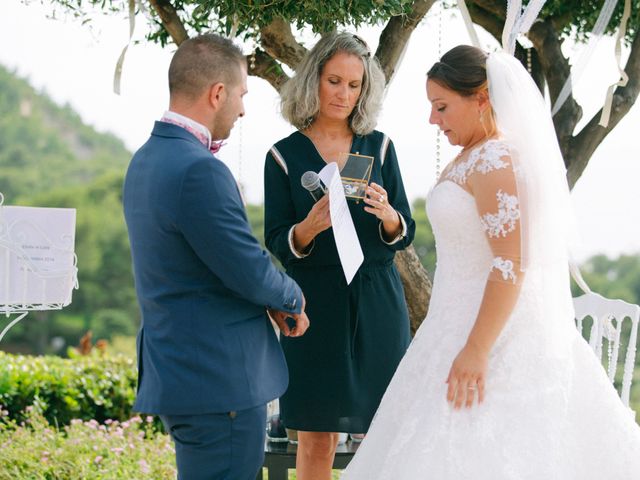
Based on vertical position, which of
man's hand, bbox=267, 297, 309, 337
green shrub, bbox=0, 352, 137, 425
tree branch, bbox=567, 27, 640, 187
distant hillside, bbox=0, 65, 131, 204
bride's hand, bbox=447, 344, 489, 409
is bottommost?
green shrub, bbox=0, 352, 137, 425

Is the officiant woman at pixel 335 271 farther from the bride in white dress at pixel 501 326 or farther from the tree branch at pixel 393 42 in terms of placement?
the tree branch at pixel 393 42

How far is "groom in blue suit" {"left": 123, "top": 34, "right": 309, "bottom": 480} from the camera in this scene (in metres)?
2.45

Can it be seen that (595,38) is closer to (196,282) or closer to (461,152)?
(461,152)

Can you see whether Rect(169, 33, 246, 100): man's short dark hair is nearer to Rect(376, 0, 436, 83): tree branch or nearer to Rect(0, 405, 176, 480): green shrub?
Rect(376, 0, 436, 83): tree branch

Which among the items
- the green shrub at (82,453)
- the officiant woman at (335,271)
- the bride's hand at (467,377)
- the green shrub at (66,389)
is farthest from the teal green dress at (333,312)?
the green shrub at (66,389)

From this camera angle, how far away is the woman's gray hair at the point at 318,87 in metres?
3.41

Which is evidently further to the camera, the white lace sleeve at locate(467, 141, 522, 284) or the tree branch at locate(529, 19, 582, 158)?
the tree branch at locate(529, 19, 582, 158)

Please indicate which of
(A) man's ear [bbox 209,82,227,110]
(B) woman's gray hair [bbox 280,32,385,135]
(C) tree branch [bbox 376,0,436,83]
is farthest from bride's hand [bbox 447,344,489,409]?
(C) tree branch [bbox 376,0,436,83]

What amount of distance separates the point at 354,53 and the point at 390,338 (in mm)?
1068

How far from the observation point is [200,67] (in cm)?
256

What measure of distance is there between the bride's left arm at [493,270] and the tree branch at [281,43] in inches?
72.0

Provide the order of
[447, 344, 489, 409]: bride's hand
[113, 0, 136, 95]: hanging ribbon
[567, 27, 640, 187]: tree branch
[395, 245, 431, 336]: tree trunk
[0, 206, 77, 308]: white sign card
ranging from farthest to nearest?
[567, 27, 640, 187]: tree branch, [395, 245, 431, 336]: tree trunk, [113, 0, 136, 95]: hanging ribbon, [0, 206, 77, 308]: white sign card, [447, 344, 489, 409]: bride's hand

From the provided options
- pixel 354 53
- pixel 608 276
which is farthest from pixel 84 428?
pixel 608 276

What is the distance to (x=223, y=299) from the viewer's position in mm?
2562
